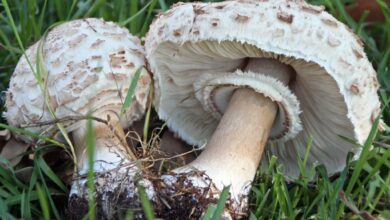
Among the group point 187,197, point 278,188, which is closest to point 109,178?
point 187,197

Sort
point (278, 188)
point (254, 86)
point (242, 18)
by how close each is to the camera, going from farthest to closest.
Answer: point (254, 86) → point (278, 188) → point (242, 18)

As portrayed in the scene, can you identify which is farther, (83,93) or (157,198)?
(83,93)

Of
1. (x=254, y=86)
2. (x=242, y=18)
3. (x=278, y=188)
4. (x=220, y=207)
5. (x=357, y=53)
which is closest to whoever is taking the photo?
(x=220, y=207)

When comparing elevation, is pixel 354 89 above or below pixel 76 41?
Answer: above

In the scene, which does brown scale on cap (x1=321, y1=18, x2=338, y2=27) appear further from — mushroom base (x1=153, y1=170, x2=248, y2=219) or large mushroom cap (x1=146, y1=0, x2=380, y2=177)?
mushroom base (x1=153, y1=170, x2=248, y2=219)

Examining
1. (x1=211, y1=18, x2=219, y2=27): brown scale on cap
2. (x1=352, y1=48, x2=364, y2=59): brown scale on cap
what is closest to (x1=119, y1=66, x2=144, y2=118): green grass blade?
(x1=211, y1=18, x2=219, y2=27): brown scale on cap

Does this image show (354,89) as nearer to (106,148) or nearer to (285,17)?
(285,17)
